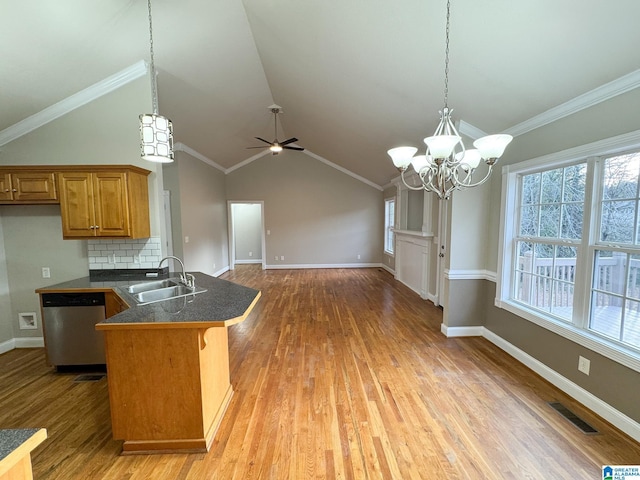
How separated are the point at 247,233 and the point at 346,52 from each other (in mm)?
7185

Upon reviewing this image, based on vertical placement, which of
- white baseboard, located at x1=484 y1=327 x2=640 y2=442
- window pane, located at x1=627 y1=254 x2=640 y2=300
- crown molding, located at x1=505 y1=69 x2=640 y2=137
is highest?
crown molding, located at x1=505 y1=69 x2=640 y2=137

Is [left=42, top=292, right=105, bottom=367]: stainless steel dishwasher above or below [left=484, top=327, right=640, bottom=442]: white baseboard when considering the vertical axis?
above

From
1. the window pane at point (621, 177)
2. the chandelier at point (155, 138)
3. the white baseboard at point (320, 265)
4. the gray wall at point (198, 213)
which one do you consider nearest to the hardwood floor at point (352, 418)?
the window pane at point (621, 177)

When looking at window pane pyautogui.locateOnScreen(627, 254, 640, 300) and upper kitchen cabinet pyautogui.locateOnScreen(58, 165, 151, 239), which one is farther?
upper kitchen cabinet pyautogui.locateOnScreen(58, 165, 151, 239)

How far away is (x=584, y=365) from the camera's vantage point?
2291mm

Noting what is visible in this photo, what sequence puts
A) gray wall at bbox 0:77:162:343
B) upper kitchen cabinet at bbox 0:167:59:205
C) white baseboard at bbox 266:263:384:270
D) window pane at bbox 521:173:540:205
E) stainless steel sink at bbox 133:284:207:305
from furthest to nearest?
white baseboard at bbox 266:263:384:270, gray wall at bbox 0:77:162:343, window pane at bbox 521:173:540:205, upper kitchen cabinet at bbox 0:167:59:205, stainless steel sink at bbox 133:284:207:305

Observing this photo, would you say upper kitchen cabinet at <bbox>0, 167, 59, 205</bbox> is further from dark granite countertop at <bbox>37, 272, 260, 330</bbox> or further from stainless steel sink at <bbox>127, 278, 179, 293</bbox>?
stainless steel sink at <bbox>127, 278, 179, 293</bbox>

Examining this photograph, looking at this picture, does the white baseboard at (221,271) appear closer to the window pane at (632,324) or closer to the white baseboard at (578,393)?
the white baseboard at (578,393)

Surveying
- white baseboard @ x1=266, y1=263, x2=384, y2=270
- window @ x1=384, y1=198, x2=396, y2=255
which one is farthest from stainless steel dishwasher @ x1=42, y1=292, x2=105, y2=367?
window @ x1=384, y1=198, x2=396, y2=255

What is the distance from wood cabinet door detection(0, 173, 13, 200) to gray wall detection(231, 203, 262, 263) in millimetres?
6442

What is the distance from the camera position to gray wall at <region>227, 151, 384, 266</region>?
26.5 feet

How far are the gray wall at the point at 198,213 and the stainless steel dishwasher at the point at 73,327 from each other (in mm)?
2705

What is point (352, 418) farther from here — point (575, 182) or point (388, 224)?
point (388, 224)

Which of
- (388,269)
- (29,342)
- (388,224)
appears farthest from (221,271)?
(388,224)
